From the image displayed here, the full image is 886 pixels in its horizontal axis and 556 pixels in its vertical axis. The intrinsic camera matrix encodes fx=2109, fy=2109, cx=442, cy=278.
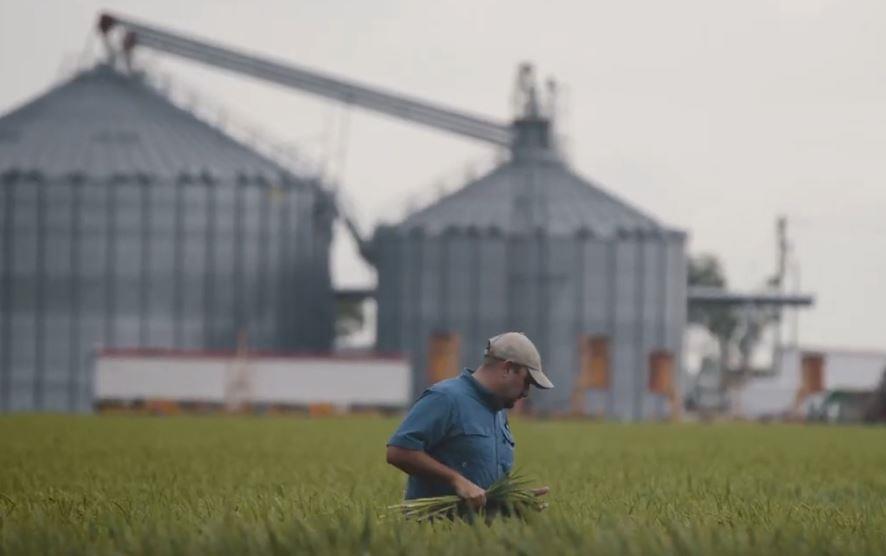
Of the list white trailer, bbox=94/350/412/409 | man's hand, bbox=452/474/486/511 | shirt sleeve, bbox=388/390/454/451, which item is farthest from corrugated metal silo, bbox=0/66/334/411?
man's hand, bbox=452/474/486/511

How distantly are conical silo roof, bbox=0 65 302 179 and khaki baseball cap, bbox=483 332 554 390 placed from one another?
72.1 meters

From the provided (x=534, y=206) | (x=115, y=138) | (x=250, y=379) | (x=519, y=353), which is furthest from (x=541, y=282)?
(x=519, y=353)

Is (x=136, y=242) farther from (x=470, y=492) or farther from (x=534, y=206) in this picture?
(x=470, y=492)

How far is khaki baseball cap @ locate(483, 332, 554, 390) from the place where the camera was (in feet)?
36.3

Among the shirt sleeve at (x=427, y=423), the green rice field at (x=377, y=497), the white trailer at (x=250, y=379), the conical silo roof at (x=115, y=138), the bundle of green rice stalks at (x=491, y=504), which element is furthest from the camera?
the conical silo roof at (x=115, y=138)

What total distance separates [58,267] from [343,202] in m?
15.9

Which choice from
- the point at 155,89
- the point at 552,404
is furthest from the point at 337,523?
the point at 155,89

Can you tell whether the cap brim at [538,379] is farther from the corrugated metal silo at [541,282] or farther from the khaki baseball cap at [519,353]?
the corrugated metal silo at [541,282]

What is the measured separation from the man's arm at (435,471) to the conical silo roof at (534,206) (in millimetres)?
72887

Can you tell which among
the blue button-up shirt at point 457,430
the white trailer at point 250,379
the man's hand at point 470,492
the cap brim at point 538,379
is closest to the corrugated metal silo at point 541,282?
the white trailer at point 250,379

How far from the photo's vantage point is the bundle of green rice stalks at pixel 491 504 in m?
11.1

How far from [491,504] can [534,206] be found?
246 feet

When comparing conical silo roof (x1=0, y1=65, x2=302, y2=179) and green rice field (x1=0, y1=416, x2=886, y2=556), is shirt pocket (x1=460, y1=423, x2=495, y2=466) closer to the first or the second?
green rice field (x1=0, y1=416, x2=886, y2=556)

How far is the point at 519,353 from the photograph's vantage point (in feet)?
36.4
